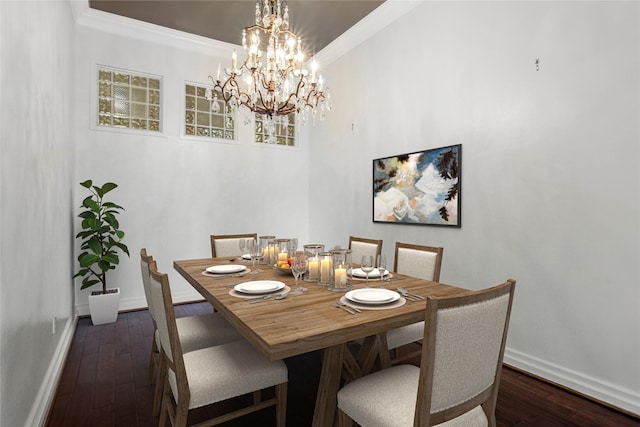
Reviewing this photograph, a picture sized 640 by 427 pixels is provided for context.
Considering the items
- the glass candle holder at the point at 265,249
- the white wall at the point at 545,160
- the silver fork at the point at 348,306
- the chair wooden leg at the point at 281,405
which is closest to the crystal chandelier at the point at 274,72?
the glass candle holder at the point at 265,249

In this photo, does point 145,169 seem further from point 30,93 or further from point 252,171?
point 30,93

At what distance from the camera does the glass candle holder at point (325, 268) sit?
193 centimetres

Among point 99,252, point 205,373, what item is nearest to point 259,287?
point 205,373

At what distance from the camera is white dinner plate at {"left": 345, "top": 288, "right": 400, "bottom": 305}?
157 centimetres

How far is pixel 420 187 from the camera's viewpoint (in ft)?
11.1

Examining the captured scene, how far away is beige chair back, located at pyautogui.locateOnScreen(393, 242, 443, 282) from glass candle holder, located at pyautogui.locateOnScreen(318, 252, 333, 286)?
846mm

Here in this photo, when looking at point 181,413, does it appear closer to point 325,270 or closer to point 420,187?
point 325,270

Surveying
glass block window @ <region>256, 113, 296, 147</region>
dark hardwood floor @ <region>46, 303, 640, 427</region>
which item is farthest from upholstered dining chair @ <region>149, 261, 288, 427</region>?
glass block window @ <region>256, 113, 296, 147</region>

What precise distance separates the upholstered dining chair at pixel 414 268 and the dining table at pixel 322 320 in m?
0.24

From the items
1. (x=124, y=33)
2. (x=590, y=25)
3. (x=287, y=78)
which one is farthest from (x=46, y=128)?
(x=590, y=25)

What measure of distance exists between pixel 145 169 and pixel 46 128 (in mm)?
1943

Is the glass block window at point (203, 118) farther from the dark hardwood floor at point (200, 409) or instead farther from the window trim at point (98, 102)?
the dark hardwood floor at point (200, 409)

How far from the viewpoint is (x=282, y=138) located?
515 centimetres

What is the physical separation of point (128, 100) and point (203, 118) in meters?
0.87
